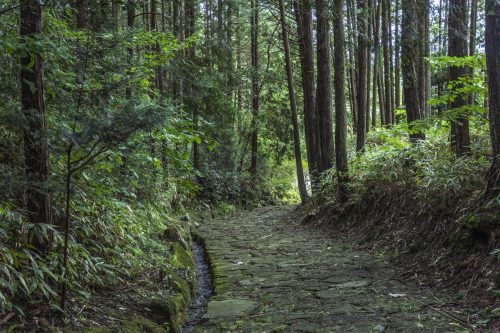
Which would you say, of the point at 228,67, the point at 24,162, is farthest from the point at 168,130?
the point at 228,67

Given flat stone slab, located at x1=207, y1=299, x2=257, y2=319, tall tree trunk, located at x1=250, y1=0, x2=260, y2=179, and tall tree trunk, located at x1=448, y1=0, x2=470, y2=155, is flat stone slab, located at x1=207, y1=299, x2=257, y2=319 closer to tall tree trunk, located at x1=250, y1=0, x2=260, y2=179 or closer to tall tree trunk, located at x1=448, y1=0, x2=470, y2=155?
tall tree trunk, located at x1=448, y1=0, x2=470, y2=155

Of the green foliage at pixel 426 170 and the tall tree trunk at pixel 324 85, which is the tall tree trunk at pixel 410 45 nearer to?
the green foliage at pixel 426 170

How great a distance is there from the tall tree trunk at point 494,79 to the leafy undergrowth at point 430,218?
35 centimetres

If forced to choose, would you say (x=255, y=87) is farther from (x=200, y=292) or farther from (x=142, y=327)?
(x=142, y=327)

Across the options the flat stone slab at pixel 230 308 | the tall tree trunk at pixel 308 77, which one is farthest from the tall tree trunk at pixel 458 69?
the tall tree trunk at pixel 308 77

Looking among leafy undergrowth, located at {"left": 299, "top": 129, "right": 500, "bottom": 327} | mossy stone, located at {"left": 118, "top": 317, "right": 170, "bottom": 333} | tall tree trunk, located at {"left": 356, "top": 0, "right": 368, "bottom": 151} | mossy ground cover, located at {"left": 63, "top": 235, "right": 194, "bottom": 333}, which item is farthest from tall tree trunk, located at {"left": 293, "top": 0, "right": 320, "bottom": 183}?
mossy stone, located at {"left": 118, "top": 317, "right": 170, "bottom": 333}

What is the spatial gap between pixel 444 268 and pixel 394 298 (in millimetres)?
870

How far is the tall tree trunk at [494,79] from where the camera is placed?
4.91 metres

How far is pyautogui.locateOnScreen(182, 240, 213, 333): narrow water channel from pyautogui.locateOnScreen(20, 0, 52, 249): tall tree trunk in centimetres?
172

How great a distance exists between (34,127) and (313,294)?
322 cm

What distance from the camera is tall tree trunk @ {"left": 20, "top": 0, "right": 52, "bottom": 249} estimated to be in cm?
336

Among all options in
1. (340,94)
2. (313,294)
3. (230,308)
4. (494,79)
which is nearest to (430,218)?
(494,79)

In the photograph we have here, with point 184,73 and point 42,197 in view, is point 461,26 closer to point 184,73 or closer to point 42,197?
point 42,197

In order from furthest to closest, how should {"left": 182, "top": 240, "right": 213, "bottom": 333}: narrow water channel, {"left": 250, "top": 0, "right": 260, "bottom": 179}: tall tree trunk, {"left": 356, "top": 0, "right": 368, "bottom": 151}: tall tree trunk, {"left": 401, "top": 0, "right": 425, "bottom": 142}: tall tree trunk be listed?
{"left": 250, "top": 0, "right": 260, "bottom": 179}: tall tree trunk → {"left": 356, "top": 0, "right": 368, "bottom": 151}: tall tree trunk → {"left": 401, "top": 0, "right": 425, "bottom": 142}: tall tree trunk → {"left": 182, "top": 240, "right": 213, "bottom": 333}: narrow water channel
